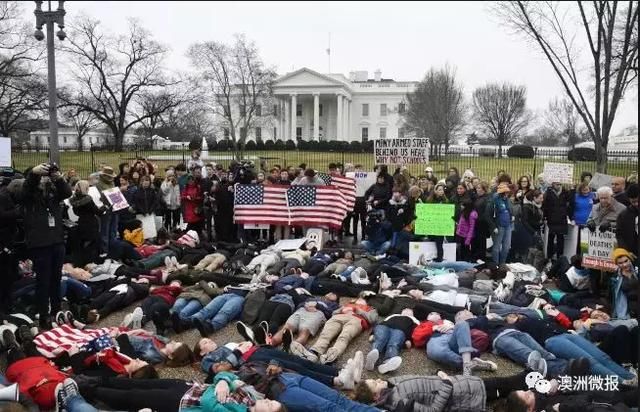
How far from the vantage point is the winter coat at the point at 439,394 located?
496 cm

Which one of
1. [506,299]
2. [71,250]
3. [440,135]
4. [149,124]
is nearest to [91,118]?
[149,124]

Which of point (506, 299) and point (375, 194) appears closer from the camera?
point (506, 299)

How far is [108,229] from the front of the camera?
36.1 feet

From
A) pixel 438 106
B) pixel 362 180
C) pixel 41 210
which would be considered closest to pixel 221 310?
pixel 41 210

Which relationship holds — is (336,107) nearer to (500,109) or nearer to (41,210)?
(500,109)

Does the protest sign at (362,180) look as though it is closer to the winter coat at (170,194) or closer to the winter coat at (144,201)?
the winter coat at (170,194)

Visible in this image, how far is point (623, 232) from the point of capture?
8016 mm

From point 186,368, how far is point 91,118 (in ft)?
186

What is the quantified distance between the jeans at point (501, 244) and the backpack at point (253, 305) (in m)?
5.21

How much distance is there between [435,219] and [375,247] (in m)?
1.58

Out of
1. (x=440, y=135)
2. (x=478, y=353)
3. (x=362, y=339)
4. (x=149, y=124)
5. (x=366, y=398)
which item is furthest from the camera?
(x=149, y=124)

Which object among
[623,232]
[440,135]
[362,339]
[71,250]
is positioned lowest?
[362,339]

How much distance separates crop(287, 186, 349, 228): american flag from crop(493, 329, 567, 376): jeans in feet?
21.0

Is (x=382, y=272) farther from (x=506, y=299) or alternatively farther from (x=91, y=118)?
(x=91, y=118)
